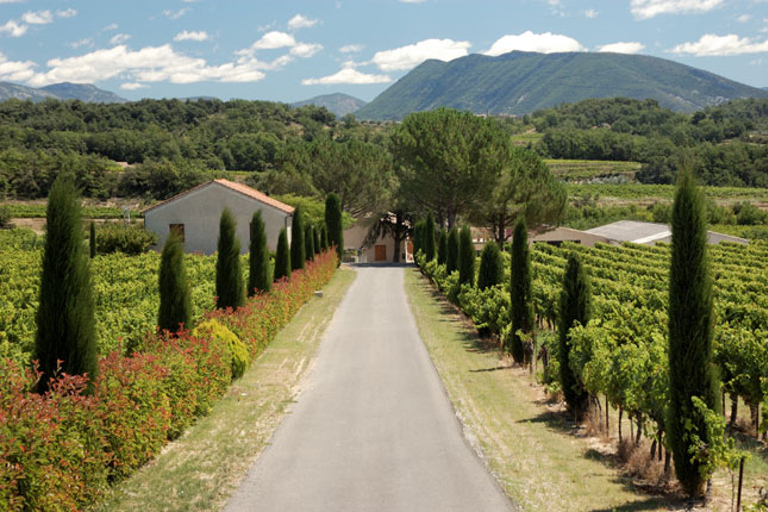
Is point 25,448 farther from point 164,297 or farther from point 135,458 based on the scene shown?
point 164,297

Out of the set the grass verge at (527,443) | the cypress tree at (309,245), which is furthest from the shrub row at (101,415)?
the cypress tree at (309,245)

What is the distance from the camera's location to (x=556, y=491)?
762cm

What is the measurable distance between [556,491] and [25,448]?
546cm

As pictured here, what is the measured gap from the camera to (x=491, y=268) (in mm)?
21078

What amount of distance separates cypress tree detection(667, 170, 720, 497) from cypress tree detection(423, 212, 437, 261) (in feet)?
107

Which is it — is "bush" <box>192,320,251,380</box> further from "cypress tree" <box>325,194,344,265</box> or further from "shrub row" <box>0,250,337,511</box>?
"cypress tree" <box>325,194,344,265</box>

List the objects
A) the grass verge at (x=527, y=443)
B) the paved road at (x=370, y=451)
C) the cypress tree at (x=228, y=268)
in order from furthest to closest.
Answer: the cypress tree at (x=228, y=268) < the grass verge at (x=527, y=443) < the paved road at (x=370, y=451)

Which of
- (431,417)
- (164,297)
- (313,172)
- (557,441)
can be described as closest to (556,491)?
(557,441)

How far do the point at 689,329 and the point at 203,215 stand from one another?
35779mm

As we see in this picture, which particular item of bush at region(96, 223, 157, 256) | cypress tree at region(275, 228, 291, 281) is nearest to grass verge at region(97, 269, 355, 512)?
cypress tree at region(275, 228, 291, 281)

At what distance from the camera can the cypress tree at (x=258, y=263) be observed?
19.6 m

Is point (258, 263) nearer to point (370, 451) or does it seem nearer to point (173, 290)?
point (173, 290)

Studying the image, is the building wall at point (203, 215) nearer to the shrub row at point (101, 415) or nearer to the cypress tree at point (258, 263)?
the cypress tree at point (258, 263)

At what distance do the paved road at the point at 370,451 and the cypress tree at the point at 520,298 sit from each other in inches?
83.5
